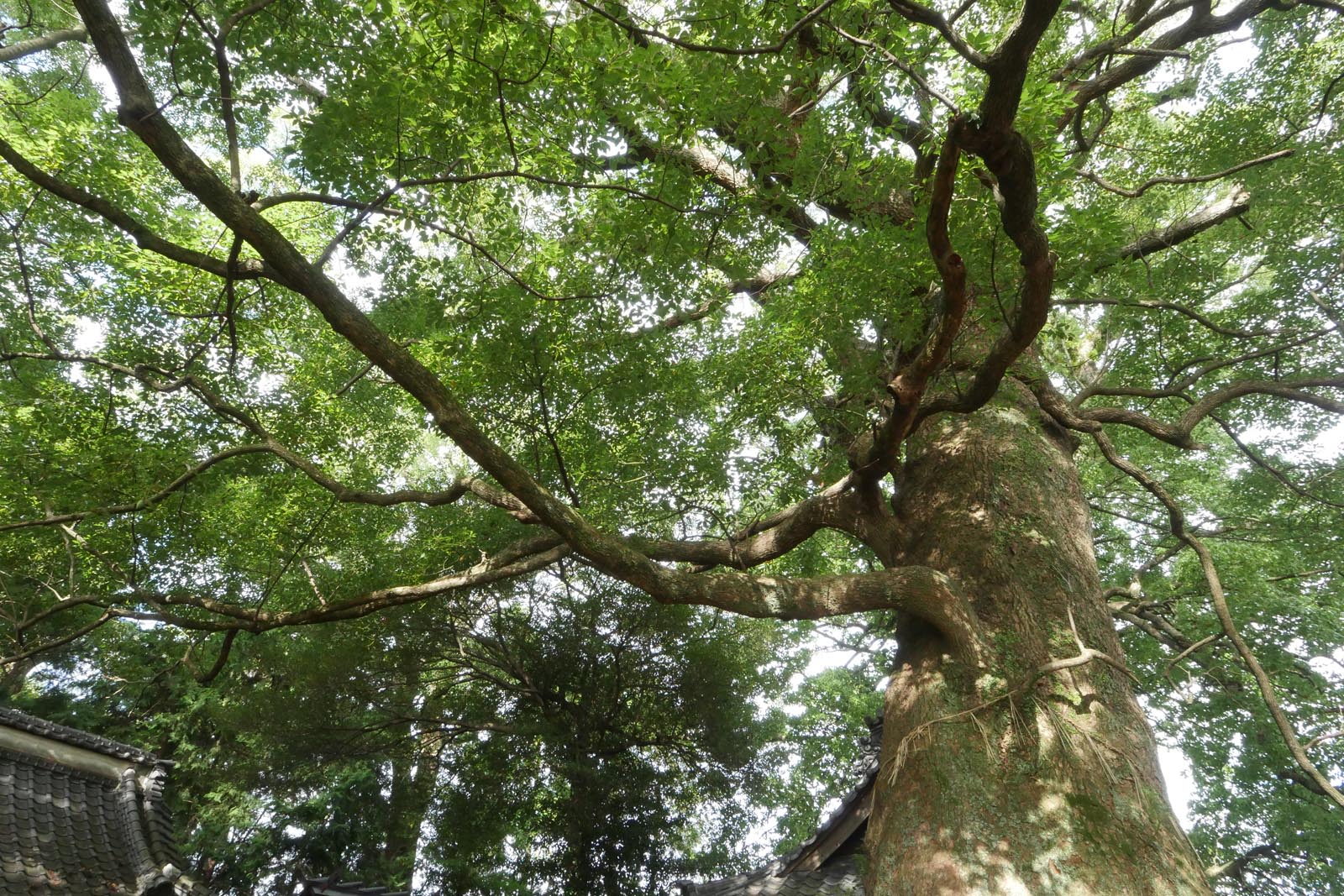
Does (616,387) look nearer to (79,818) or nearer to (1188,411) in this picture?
(1188,411)

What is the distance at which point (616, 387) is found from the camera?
277 inches

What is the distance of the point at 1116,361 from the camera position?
28.1 ft

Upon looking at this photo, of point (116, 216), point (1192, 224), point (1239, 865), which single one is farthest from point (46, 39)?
point (1239, 865)

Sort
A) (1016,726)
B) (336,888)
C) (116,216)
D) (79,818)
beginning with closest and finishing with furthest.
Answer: (116,216) → (1016,726) → (79,818) → (336,888)

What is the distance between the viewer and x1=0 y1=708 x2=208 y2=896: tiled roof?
5.41 meters

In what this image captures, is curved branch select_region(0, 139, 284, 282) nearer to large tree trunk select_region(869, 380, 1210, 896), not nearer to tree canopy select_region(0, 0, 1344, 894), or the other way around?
tree canopy select_region(0, 0, 1344, 894)

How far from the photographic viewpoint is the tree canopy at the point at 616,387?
464 centimetres

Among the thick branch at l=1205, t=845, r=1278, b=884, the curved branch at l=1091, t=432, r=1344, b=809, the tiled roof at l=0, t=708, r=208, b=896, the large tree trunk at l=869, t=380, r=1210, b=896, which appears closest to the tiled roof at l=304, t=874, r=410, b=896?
the tiled roof at l=0, t=708, r=208, b=896

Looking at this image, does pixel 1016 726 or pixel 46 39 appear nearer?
pixel 1016 726

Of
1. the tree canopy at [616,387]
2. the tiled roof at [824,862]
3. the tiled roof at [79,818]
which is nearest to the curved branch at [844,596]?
the tree canopy at [616,387]

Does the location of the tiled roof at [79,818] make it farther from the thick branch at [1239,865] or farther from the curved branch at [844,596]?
the thick branch at [1239,865]

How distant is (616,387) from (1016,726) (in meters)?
4.47

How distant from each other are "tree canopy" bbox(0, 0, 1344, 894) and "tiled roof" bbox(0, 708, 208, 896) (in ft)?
4.26

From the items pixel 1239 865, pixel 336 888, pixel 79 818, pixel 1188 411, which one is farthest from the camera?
pixel 1239 865
